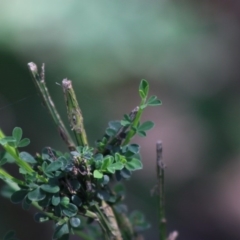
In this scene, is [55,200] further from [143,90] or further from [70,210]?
[143,90]

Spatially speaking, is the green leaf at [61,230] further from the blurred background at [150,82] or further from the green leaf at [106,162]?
the blurred background at [150,82]

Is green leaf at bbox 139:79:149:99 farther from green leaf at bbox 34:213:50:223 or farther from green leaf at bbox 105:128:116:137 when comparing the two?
green leaf at bbox 34:213:50:223

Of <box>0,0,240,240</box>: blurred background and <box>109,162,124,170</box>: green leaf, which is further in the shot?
<box>0,0,240,240</box>: blurred background

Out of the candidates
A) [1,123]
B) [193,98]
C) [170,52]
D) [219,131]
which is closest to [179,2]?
[170,52]

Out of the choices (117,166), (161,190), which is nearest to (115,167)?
(117,166)

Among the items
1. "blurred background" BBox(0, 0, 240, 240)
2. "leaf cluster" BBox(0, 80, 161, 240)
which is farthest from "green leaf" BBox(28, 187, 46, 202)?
"blurred background" BBox(0, 0, 240, 240)

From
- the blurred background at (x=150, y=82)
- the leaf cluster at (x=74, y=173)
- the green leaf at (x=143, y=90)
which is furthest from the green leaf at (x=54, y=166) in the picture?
the blurred background at (x=150, y=82)

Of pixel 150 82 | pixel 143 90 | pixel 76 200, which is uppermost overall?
pixel 143 90
